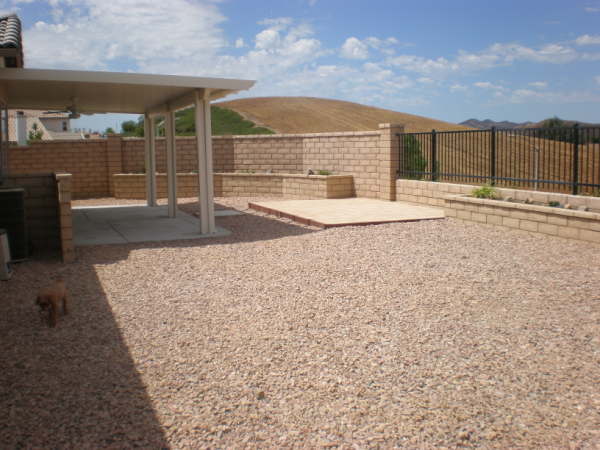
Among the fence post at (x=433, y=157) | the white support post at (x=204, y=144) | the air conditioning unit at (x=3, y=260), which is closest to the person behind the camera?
the air conditioning unit at (x=3, y=260)

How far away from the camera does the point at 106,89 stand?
10570mm

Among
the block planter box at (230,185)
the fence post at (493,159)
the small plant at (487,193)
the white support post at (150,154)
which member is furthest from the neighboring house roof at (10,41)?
the fence post at (493,159)

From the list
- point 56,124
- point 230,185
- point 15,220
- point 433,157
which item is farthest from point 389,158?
point 56,124

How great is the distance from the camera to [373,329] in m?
4.92

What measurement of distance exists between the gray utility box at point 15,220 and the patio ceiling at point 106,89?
1.88m

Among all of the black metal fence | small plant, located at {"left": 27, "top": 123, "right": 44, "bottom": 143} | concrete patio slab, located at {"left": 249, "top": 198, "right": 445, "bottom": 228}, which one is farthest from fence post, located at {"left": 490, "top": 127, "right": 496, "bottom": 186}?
small plant, located at {"left": 27, "top": 123, "right": 44, "bottom": 143}

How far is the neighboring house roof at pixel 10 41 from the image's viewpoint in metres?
7.03

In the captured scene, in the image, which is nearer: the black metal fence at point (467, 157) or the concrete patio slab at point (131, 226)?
the concrete patio slab at point (131, 226)

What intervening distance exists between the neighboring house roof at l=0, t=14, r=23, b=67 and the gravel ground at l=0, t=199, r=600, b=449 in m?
2.71

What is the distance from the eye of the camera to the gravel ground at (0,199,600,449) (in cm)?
327

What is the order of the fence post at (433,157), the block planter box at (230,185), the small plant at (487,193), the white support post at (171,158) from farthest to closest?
the block planter box at (230,185) < the fence post at (433,157) < the white support post at (171,158) < the small plant at (487,193)

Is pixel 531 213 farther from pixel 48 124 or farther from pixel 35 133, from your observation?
pixel 48 124

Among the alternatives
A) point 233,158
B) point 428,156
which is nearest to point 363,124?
point 233,158

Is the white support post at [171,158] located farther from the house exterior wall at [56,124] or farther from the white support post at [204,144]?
the house exterior wall at [56,124]
